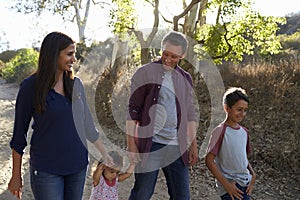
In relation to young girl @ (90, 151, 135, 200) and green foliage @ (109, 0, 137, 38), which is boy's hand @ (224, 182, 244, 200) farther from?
green foliage @ (109, 0, 137, 38)

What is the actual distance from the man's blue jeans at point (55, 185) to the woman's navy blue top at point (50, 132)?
0.04 metres

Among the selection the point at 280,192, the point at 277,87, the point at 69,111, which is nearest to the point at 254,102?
the point at 277,87

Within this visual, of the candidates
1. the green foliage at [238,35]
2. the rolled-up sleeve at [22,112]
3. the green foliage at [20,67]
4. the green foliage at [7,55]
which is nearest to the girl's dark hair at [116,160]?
the rolled-up sleeve at [22,112]

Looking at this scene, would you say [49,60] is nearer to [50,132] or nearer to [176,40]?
[50,132]

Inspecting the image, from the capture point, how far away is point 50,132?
216 cm

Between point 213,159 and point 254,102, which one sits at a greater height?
point 213,159

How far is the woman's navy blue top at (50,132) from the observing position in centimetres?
214

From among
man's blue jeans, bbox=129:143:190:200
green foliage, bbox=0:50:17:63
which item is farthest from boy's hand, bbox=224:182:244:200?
green foliage, bbox=0:50:17:63

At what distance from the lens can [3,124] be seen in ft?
26.9

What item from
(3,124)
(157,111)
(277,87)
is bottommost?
(3,124)

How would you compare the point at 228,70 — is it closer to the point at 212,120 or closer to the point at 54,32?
the point at 212,120

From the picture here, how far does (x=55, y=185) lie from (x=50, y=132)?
330 millimetres

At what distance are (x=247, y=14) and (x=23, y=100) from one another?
24.8 ft

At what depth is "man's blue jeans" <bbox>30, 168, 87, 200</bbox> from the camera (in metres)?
2.16
